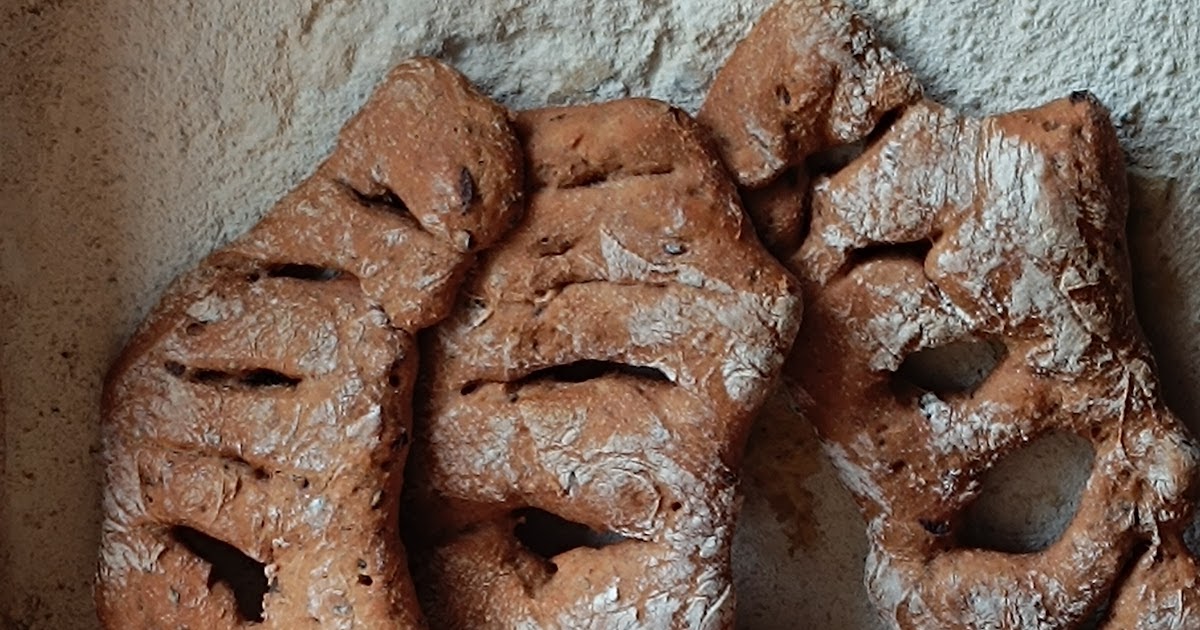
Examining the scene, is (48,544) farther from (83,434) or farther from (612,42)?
(612,42)

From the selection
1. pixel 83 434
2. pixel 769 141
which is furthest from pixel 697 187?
pixel 83 434

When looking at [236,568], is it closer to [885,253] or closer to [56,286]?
[56,286]

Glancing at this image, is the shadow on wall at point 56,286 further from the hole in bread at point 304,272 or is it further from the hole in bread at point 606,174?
the hole in bread at point 606,174

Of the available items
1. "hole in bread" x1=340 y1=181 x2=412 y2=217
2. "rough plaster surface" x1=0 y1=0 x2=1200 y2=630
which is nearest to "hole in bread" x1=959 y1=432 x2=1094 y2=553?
"rough plaster surface" x1=0 y1=0 x2=1200 y2=630

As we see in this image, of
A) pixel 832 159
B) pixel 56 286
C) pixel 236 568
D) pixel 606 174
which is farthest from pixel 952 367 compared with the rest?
pixel 56 286

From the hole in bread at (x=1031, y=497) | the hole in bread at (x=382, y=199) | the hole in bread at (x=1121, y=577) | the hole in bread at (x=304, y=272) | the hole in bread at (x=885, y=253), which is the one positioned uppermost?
the hole in bread at (x=382, y=199)

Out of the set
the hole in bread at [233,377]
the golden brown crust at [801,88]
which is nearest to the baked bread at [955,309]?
the golden brown crust at [801,88]

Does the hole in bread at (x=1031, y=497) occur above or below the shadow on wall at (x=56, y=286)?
below
